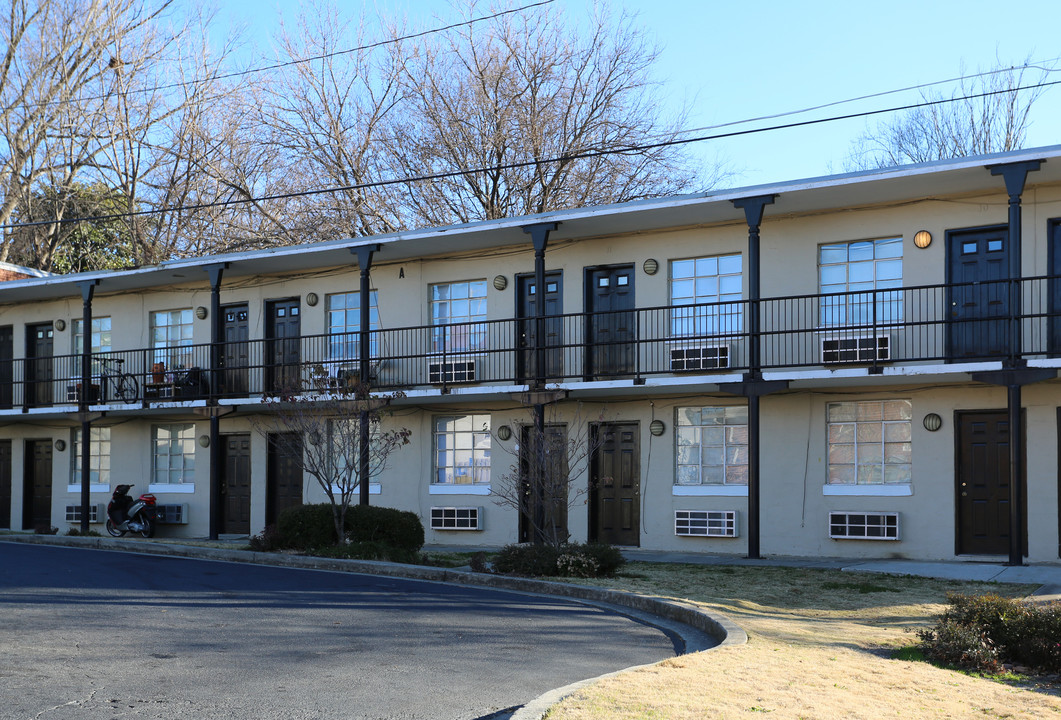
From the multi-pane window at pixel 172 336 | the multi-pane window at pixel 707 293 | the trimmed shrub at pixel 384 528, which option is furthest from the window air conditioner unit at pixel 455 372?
the multi-pane window at pixel 172 336

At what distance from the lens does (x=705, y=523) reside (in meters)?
18.9

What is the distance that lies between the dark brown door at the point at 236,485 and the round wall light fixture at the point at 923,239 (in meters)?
14.4

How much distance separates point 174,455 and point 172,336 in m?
2.75

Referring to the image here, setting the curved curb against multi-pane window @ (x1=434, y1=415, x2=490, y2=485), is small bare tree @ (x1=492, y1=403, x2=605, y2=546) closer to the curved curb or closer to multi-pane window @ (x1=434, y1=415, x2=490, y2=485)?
multi-pane window @ (x1=434, y1=415, x2=490, y2=485)

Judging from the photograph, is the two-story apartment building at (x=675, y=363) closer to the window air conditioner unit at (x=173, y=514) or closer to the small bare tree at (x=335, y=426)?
the window air conditioner unit at (x=173, y=514)

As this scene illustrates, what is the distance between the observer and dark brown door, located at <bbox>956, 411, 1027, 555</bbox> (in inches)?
660

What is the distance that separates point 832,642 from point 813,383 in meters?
8.49

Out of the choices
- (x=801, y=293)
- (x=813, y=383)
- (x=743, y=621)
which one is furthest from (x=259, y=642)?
(x=801, y=293)

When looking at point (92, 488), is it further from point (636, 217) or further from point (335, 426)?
point (636, 217)

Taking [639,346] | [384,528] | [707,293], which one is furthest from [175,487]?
[707,293]

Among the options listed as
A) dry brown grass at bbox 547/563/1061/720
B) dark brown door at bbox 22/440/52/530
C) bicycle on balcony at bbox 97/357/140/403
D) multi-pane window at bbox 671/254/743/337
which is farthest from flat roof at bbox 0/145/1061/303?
dry brown grass at bbox 547/563/1061/720

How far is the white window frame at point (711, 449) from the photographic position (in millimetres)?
19031

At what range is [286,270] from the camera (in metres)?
23.6

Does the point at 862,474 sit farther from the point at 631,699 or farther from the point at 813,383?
the point at 631,699
